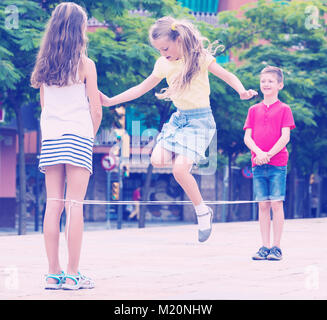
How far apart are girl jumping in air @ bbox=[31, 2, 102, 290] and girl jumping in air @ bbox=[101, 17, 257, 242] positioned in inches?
27.3

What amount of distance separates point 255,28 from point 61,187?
2079cm

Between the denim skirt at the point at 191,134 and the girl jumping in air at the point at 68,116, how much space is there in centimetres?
98

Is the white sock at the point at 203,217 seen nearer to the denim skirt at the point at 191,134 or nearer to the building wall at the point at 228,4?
the denim skirt at the point at 191,134

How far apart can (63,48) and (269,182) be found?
9.93 ft

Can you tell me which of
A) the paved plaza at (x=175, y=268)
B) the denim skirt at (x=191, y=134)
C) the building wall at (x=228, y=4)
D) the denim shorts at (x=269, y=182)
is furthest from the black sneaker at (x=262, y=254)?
the building wall at (x=228, y=4)

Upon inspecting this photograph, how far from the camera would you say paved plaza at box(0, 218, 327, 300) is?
494cm

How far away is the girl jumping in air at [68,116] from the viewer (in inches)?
209

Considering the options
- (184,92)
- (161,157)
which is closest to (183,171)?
(161,157)

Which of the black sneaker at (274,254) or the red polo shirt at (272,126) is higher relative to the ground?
the red polo shirt at (272,126)

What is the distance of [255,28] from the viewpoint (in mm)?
25453

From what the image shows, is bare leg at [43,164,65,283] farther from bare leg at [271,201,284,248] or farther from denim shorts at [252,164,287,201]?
bare leg at [271,201,284,248]

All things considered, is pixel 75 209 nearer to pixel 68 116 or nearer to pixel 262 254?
pixel 68 116
